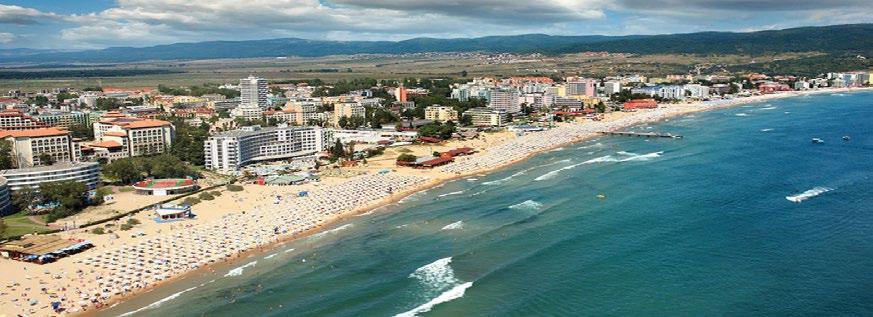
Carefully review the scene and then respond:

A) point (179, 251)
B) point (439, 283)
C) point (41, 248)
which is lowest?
point (439, 283)

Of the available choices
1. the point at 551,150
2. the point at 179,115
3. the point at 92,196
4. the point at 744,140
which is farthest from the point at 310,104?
the point at 744,140

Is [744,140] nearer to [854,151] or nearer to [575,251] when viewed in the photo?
[854,151]

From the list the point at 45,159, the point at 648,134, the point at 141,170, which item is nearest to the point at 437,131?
the point at 648,134

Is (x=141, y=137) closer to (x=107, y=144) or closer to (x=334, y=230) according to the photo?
(x=107, y=144)

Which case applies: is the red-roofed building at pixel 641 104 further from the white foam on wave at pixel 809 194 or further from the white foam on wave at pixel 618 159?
the white foam on wave at pixel 809 194

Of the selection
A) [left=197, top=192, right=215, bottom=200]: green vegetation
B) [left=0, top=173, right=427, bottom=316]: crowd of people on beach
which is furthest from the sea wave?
[left=197, top=192, right=215, bottom=200]: green vegetation

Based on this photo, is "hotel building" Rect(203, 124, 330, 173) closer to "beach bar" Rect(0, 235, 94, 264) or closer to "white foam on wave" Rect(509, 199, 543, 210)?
"beach bar" Rect(0, 235, 94, 264)
